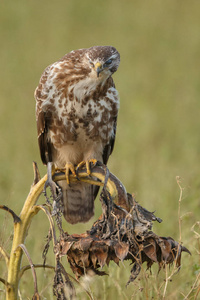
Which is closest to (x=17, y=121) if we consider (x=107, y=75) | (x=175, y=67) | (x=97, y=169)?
(x=175, y=67)

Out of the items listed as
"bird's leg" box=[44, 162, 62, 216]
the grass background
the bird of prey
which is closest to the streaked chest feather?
the bird of prey

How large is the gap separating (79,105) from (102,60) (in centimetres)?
27

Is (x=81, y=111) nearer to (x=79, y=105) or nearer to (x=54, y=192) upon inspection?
(x=79, y=105)

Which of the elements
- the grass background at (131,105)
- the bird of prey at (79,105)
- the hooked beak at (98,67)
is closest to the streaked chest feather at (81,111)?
the bird of prey at (79,105)

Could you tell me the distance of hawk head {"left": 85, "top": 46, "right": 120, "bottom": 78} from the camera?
3350mm

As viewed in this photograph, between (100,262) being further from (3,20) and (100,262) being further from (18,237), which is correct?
(3,20)

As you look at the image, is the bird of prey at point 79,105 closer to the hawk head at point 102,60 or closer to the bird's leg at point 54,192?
the hawk head at point 102,60

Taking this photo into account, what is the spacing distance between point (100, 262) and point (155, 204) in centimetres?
278

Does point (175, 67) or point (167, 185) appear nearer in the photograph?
point (167, 185)

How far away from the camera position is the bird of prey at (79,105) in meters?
3.46

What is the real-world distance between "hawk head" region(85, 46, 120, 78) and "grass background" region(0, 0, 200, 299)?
0.71m

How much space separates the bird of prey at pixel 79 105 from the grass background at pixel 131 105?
39 cm

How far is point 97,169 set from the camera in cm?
226

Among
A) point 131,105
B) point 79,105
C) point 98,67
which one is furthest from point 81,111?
point 131,105
